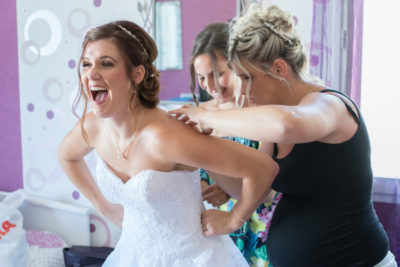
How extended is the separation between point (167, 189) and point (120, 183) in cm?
16

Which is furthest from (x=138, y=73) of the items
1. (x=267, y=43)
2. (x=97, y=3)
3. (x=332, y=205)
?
(x=97, y=3)

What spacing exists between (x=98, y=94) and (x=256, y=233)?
0.74 metres

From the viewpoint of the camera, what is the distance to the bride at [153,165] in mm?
1050

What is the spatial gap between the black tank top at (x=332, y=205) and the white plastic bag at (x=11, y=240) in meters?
1.39

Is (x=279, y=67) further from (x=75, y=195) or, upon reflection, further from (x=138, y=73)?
(x=75, y=195)

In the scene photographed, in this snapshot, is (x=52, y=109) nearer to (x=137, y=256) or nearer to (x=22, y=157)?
(x=22, y=157)

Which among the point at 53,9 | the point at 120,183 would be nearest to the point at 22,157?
the point at 53,9

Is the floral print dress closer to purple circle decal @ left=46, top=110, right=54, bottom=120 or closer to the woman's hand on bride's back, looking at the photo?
the woman's hand on bride's back

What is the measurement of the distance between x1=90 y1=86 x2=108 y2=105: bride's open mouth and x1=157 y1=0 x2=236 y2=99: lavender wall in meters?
0.93

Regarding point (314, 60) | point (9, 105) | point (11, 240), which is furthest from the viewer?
point (9, 105)

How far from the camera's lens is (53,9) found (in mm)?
2189

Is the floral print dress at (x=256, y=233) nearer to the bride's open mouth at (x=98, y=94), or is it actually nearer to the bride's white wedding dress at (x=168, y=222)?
the bride's white wedding dress at (x=168, y=222)

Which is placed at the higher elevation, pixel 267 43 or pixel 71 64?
pixel 267 43

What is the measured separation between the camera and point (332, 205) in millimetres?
1001
